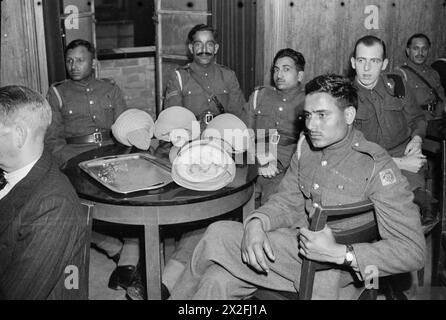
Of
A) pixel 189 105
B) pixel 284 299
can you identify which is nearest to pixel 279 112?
pixel 189 105

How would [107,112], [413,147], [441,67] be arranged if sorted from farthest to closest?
[441,67] → [107,112] → [413,147]

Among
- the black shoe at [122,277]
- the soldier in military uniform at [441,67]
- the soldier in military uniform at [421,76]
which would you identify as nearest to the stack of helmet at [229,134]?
the black shoe at [122,277]

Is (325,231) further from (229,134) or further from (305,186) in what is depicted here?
(229,134)

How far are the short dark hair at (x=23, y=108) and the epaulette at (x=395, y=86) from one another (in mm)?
2406

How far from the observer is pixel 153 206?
218 cm

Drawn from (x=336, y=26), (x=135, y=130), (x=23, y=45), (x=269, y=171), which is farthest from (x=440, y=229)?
(x=23, y=45)

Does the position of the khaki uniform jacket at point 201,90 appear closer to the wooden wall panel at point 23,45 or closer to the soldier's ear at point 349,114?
the wooden wall panel at point 23,45

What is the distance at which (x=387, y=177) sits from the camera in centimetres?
183

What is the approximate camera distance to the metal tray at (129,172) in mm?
2289

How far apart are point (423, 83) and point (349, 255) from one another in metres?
3.31

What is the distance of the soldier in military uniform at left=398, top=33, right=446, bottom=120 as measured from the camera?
4434 mm

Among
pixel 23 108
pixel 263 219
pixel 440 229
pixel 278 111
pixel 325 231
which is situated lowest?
pixel 440 229
